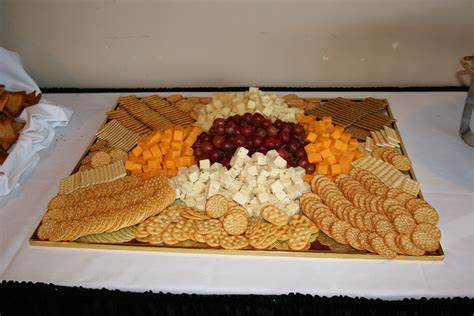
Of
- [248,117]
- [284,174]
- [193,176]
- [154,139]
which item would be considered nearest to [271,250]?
[284,174]

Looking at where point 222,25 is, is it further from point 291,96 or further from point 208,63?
point 291,96

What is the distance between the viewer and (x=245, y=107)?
2.08 meters

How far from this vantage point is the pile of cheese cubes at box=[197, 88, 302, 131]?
2.07 meters

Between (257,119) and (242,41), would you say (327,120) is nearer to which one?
(257,119)

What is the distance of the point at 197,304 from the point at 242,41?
Answer: 1520mm

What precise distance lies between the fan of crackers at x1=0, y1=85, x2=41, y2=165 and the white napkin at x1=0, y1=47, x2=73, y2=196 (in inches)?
1.2

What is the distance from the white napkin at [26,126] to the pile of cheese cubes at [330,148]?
122 centimetres

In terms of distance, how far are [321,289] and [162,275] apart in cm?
52

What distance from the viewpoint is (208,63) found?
99.9 inches

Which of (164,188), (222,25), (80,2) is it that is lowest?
(164,188)

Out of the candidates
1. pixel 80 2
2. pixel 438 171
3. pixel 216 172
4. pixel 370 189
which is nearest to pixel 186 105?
pixel 216 172

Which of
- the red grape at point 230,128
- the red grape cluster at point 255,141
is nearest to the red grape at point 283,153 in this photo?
the red grape cluster at point 255,141

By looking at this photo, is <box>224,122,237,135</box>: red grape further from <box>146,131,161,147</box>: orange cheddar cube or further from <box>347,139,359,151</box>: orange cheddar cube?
<box>347,139,359,151</box>: orange cheddar cube

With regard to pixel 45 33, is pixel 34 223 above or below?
below
